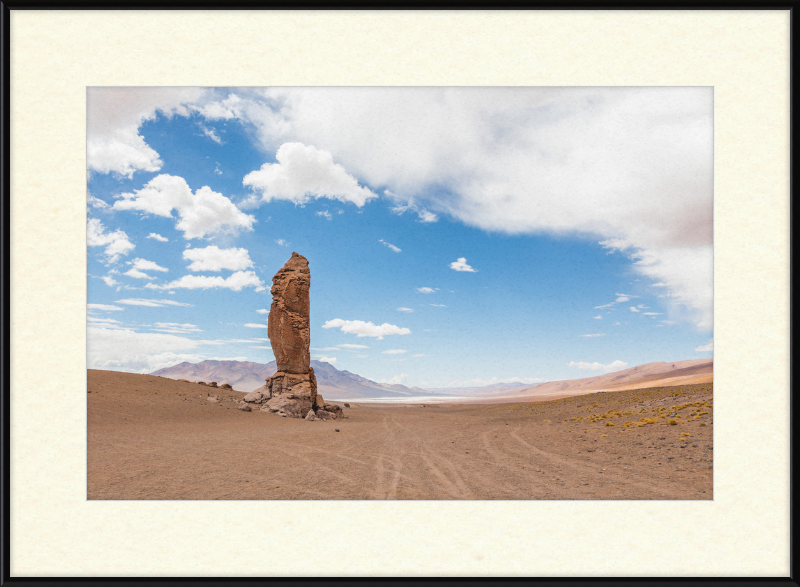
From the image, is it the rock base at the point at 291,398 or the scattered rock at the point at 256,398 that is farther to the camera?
the scattered rock at the point at 256,398

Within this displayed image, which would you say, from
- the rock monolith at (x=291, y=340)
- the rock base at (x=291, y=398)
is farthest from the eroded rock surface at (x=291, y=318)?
the rock base at (x=291, y=398)

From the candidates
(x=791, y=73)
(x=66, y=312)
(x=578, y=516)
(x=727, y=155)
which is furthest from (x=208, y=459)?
(x=791, y=73)

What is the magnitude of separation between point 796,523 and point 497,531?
3545mm

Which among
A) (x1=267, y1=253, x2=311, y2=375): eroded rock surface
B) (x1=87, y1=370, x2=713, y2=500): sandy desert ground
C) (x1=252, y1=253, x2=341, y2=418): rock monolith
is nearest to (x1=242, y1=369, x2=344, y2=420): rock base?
(x1=252, y1=253, x2=341, y2=418): rock monolith

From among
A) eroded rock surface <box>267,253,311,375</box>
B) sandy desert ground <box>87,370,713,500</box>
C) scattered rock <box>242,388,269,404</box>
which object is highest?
eroded rock surface <box>267,253,311,375</box>

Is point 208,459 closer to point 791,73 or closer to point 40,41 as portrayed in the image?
point 40,41

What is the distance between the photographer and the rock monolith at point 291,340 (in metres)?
24.9

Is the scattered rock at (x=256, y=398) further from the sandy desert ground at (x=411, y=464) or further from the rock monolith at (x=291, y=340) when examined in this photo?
the sandy desert ground at (x=411, y=464)

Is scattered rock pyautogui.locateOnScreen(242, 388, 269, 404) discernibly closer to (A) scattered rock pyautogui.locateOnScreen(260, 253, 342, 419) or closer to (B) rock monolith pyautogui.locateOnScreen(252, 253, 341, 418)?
(B) rock monolith pyautogui.locateOnScreen(252, 253, 341, 418)

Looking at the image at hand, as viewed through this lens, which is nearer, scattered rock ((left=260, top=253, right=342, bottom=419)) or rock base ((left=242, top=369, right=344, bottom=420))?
rock base ((left=242, top=369, right=344, bottom=420))

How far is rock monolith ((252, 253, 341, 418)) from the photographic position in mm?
24922

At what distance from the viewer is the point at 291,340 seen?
2556 cm

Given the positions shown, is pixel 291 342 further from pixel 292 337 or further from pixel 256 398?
pixel 256 398

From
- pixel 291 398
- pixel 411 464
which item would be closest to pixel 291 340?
pixel 291 398
